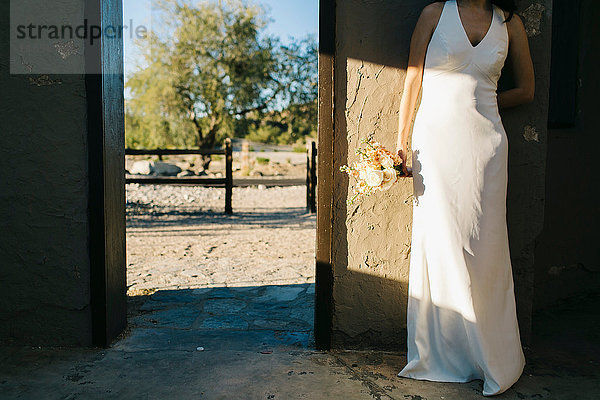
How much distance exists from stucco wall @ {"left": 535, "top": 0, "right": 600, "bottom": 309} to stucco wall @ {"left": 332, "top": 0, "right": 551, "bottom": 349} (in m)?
1.01

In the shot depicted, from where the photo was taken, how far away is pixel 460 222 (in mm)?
2455

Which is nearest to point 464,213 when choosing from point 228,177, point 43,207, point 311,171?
point 43,207

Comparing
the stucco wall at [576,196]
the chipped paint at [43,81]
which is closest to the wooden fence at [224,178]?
the chipped paint at [43,81]

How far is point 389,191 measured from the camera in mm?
2873

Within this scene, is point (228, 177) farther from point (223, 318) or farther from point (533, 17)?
point (533, 17)

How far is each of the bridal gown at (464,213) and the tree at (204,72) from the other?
51.4 ft

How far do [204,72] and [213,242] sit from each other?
12.0m

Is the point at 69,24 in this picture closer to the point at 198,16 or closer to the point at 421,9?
the point at 421,9

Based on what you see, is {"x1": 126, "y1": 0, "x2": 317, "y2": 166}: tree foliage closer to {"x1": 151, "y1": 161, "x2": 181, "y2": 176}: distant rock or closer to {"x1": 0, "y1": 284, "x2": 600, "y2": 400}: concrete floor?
{"x1": 151, "y1": 161, "x2": 181, "y2": 176}: distant rock

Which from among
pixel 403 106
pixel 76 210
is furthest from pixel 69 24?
pixel 403 106

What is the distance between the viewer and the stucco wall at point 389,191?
2.78m

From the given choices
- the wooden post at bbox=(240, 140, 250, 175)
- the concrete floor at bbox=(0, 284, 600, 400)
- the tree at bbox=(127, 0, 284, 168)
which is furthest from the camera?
the wooden post at bbox=(240, 140, 250, 175)

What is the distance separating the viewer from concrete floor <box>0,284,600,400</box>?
2395 mm

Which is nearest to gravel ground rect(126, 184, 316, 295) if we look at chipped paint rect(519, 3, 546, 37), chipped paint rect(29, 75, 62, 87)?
chipped paint rect(29, 75, 62, 87)
